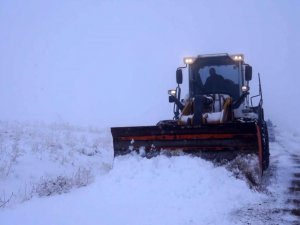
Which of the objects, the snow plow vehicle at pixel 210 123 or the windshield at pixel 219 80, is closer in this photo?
the snow plow vehicle at pixel 210 123

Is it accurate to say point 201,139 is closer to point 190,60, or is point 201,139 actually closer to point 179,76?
point 179,76

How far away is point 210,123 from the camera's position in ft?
25.7

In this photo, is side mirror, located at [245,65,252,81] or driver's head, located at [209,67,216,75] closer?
side mirror, located at [245,65,252,81]

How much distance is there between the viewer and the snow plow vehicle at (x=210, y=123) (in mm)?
6957

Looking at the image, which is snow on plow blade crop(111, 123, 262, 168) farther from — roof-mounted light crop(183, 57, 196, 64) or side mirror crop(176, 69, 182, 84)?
roof-mounted light crop(183, 57, 196, 64)

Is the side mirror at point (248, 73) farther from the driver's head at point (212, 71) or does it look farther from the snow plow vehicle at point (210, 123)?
the driver's head at point (212, 71)

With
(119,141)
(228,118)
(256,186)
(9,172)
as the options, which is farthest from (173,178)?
(9,172)

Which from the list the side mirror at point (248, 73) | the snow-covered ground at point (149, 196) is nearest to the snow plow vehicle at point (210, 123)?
the side mirror at point (248, 73)

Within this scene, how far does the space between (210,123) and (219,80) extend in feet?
7.43

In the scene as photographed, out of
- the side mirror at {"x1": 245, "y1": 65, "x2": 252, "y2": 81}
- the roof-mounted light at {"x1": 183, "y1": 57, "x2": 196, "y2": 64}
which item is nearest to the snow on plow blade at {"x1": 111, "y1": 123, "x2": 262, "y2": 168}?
the side mirror at {"x1": 245, "y1": 65, "x2": 252, "y2": 81}

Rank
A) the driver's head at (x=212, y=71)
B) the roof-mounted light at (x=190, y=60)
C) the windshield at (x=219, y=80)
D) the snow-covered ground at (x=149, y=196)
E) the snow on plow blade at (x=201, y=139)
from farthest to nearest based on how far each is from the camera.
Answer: the roof-mounted light at (x=190, y=60) → the driver's head at (x=212, y=71) → the windshield at (x=219, y=80) → the snow on plow blade at (x=201, y=139) → the snow-covered ground at (x=149, y=196)

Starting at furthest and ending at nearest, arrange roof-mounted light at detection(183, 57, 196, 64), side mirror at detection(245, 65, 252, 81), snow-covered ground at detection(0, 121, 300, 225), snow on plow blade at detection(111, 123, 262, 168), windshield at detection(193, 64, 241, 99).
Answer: roof-mounted light at detection(183, 57, 196, 64) < windshield at detection(193, 64, 241, 99) < side mirror at detection(245, 65, 252, 81) < snow on plow blade at detection(111, 123, 262, 168) < snow-covered ground at detection(0, 121, 300, 225)

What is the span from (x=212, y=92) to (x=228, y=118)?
57.1 inches

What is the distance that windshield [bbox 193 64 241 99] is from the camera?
9.63 metres
